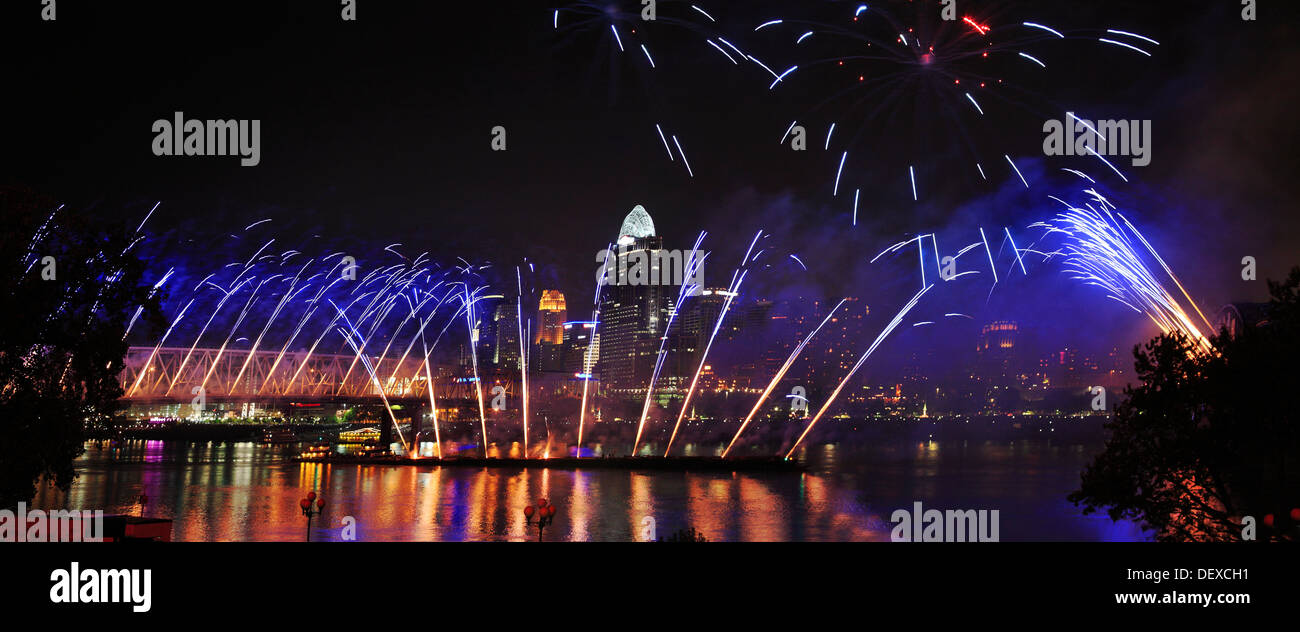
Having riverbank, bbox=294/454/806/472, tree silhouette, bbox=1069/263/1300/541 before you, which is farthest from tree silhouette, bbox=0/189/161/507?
riverbank, bbox=294/454/806/472

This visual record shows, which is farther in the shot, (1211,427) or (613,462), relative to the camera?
(613,462)

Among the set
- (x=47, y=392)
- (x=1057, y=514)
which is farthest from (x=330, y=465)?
(x=47, y=392)

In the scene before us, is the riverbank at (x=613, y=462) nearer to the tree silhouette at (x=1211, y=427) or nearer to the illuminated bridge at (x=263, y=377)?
the illuminated bridge at (x=263, y=377)

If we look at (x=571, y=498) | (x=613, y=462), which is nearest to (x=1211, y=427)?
(x=571, y=498)

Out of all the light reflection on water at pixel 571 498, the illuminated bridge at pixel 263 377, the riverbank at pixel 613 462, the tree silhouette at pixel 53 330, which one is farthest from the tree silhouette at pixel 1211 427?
the illuminated bridge at pixel 263 377

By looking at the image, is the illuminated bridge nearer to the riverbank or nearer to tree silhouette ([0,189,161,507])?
the riverbank

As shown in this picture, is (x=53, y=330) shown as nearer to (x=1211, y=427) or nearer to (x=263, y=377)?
(x=1211, y=427)
